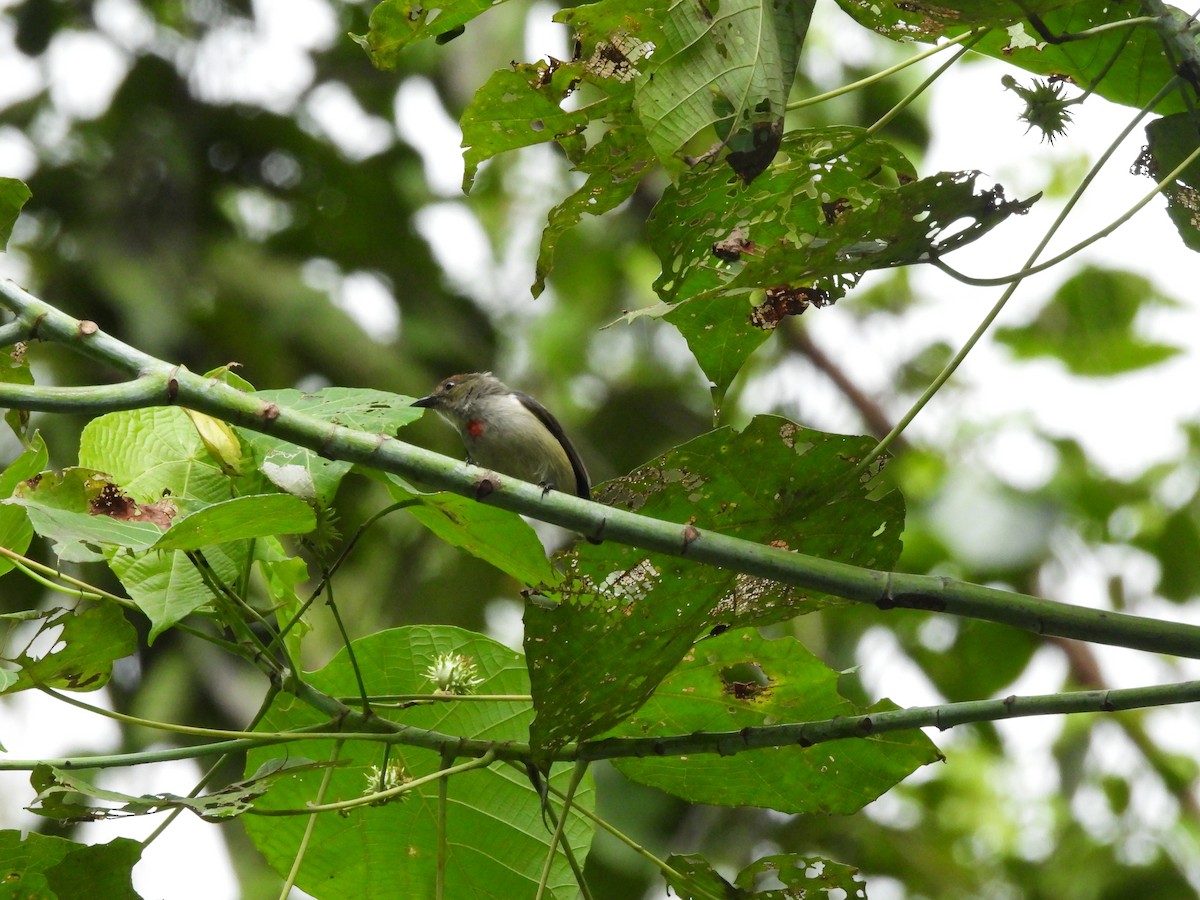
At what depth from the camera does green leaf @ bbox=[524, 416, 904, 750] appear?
1882mm

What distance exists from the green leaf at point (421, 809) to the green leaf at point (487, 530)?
0.48 metres

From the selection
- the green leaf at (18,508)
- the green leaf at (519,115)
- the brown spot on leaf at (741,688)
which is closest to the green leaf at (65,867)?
the green leaf at (18,508)

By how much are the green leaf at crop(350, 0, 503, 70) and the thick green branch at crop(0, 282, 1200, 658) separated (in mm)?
747

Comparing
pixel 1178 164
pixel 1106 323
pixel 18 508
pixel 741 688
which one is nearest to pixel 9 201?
pixel 18 508

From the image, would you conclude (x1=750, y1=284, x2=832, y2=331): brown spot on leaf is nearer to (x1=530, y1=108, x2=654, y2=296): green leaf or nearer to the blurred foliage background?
(x1=530, y1=108, x2=654, y2=296): green leaf

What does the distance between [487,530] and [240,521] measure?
0.40m

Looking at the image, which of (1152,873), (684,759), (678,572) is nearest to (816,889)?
(684,759)

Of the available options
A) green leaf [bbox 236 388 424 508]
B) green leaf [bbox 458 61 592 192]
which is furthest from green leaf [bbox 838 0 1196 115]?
green leaf [bbox 236 388 424 508]

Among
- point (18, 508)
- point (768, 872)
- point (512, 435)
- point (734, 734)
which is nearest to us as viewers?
point (734, 734)

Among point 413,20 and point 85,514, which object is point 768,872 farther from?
point 413,20

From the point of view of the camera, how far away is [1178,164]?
1.96m

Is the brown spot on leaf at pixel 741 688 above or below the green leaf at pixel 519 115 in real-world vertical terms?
below

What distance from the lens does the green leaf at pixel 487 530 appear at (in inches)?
76.5

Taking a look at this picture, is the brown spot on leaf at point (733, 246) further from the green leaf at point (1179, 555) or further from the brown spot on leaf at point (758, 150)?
the green leaf at point (1179, 555)
